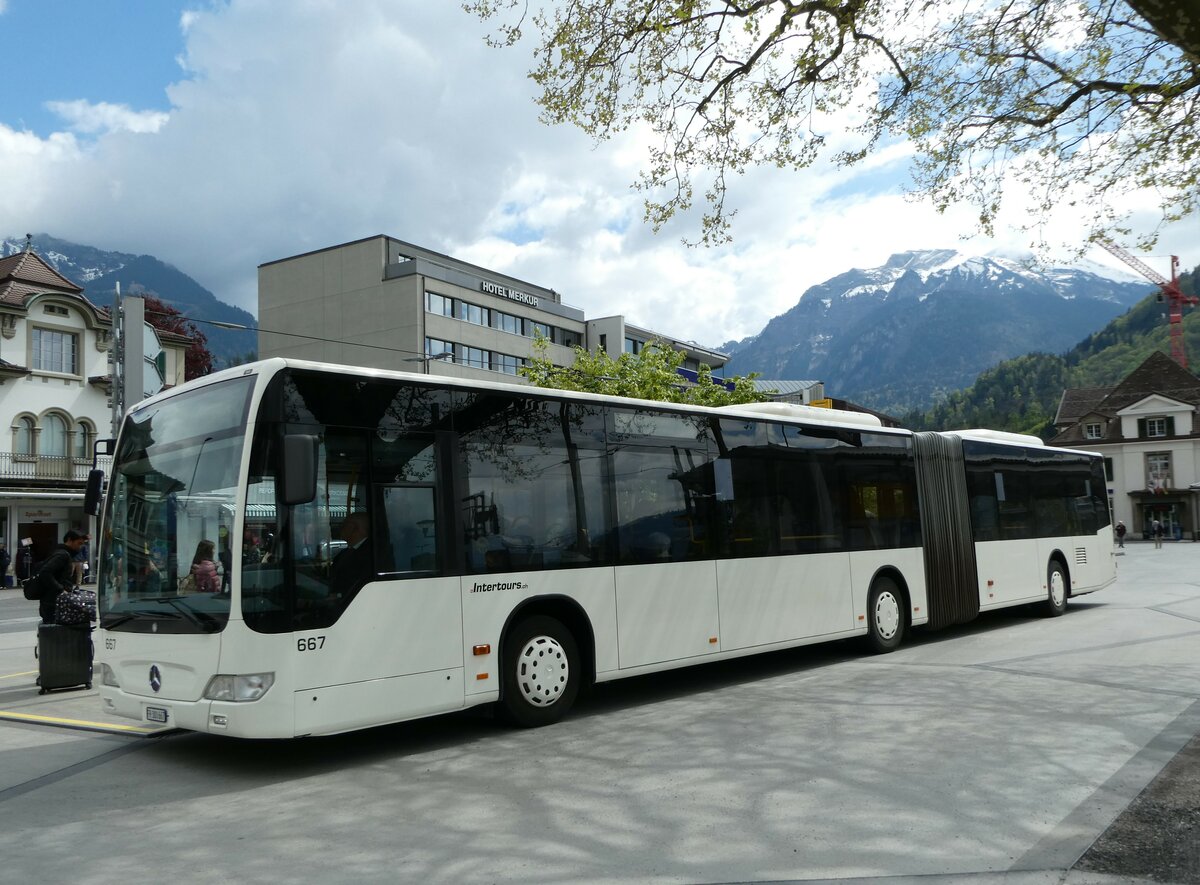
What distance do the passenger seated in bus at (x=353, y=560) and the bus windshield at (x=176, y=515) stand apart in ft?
2.51

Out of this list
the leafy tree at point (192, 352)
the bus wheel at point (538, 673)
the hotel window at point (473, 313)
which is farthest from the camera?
the hotel window at point (473, 313)

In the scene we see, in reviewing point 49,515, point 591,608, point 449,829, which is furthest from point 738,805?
point 49,515

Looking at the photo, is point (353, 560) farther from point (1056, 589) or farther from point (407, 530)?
point (1056, 589)

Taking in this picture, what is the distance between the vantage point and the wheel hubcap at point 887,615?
13227 mm

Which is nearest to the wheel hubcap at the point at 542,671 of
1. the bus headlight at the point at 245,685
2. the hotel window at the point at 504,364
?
the bus headlight at the point at 245,685

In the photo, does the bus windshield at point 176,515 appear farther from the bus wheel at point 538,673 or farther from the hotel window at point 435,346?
the hotel window at point 435,346

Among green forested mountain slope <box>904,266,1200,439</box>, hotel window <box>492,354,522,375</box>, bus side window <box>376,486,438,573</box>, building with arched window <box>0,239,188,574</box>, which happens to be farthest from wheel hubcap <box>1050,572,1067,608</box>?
green forested mountain slope <box>904,266,1200,439</box>

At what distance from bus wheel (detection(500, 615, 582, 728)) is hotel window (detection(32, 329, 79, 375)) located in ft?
135

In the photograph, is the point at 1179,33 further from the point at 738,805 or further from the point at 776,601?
the point at 776,601

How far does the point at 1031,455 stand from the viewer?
17.3 meters

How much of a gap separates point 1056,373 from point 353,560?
17090 centimetres

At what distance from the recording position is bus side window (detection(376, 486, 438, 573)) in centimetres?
764

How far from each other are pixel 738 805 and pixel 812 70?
771cm

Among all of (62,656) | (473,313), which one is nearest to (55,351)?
(473,313)
